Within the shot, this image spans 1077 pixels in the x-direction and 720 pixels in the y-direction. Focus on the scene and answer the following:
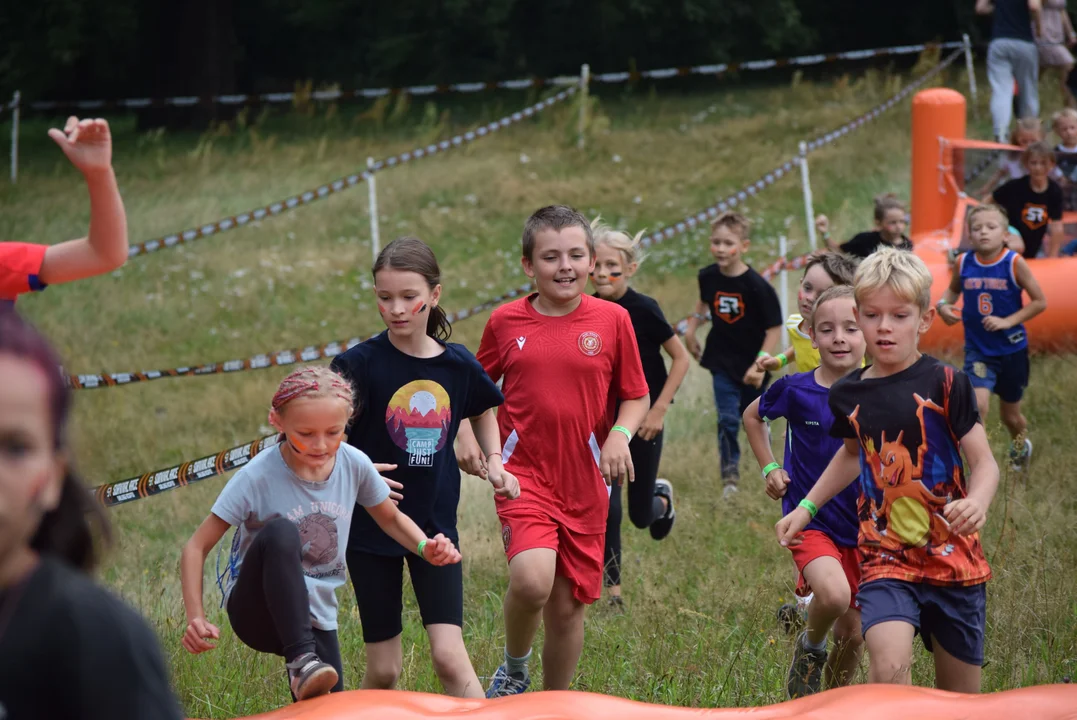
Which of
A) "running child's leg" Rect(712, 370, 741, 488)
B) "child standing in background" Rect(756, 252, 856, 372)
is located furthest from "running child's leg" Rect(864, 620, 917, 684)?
"running child's leg" Rect(712, 370, 741, 488)

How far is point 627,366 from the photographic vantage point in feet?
16.2

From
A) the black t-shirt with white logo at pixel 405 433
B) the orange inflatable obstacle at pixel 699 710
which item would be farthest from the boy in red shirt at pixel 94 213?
the orange inflatable obstacle at pixel 699 710

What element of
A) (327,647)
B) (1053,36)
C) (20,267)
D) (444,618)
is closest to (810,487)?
(444,618)

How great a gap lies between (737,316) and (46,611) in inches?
264

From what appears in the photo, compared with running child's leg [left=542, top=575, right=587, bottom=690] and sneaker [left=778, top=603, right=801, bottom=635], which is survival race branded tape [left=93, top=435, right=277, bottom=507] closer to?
running child's leg [left=542, top=575, right=587, bottom=690]

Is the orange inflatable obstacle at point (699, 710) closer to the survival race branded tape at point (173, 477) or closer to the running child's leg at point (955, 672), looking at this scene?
the running child's leg at point (955, 672)

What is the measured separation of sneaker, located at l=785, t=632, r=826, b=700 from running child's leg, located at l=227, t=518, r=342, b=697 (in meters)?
1.77

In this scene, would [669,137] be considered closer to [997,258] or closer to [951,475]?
[997,258]

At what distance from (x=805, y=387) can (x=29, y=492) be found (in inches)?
144

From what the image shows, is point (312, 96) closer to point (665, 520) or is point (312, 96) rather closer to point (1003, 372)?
point (1003, 372)

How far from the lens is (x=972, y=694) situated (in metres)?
3.79

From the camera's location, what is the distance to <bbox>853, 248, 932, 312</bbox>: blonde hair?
13.4ft

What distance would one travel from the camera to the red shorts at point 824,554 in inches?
181

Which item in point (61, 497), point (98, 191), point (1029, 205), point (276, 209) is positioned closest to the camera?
point (61, 497)
